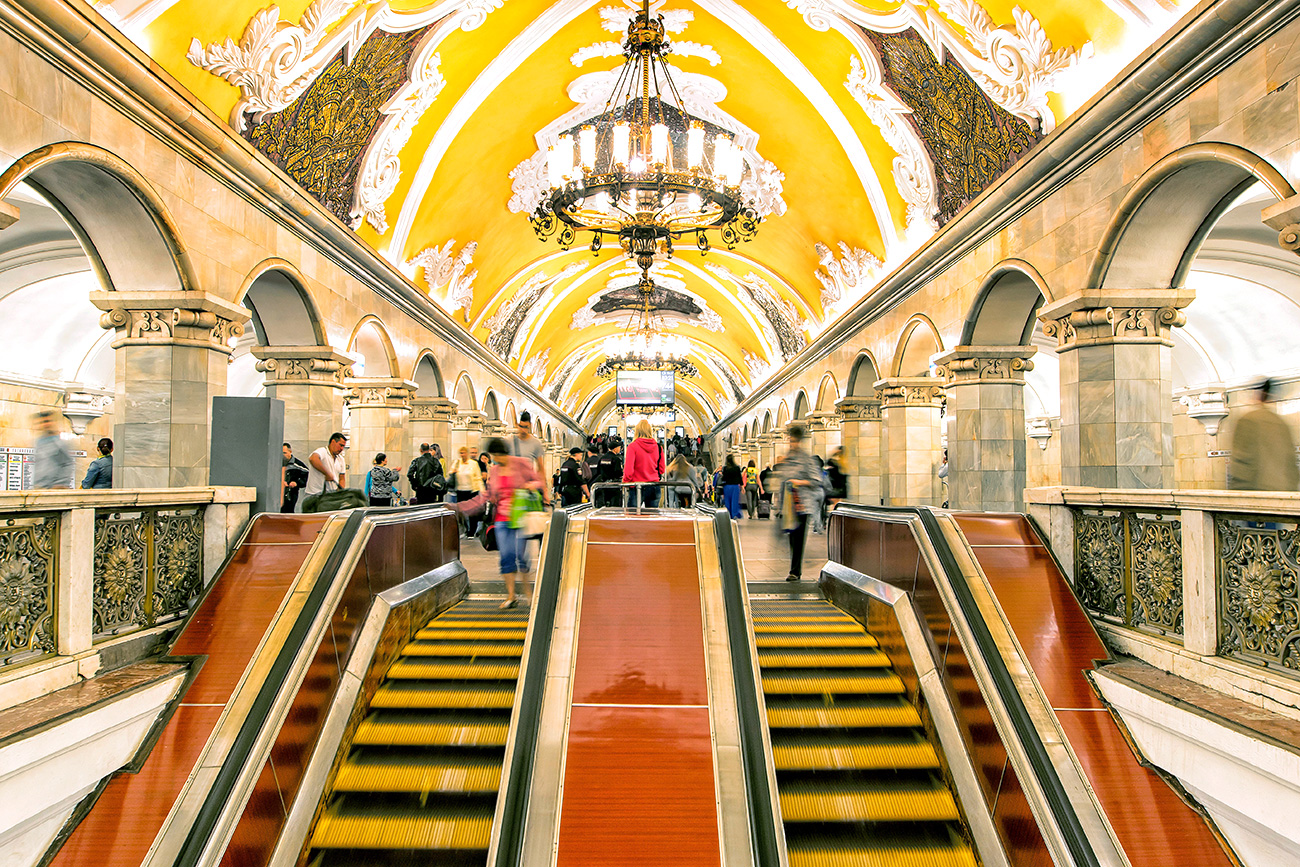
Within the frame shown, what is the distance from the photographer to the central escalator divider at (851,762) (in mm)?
3822

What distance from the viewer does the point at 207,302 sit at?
688 centimetres

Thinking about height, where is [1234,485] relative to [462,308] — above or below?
below

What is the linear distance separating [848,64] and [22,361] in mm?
13496

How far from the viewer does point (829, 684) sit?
492 cm

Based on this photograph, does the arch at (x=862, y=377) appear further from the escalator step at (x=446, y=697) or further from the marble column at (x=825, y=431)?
the escalator step at (x=446, y=697)

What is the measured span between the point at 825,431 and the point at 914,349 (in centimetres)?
532

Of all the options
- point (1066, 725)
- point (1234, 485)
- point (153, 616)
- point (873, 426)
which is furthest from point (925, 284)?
point (153, 616)

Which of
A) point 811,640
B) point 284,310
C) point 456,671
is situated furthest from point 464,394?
point 811,640

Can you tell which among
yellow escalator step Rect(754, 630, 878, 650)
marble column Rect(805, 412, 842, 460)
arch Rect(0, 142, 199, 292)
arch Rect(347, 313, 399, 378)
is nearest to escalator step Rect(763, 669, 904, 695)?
yellow escalator step Rect(754, 630, 878, 650)

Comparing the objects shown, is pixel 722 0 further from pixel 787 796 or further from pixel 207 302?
pixel 787 796

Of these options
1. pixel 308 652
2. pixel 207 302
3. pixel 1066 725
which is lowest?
pixel 1066 725

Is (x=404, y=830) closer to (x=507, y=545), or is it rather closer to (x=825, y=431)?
(x=507, y=545)

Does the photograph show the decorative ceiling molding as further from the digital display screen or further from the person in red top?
the digital display screen

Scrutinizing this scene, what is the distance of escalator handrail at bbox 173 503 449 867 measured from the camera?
3.30 meters
